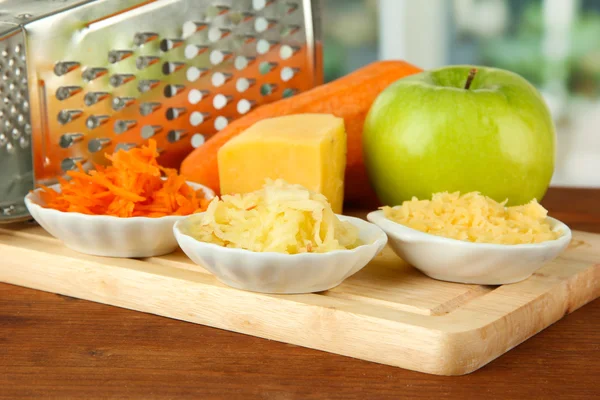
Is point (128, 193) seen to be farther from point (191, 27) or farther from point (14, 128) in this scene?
point (191, 27)

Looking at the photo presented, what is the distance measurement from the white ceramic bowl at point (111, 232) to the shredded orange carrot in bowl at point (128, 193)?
0.07ft

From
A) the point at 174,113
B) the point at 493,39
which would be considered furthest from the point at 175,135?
the point at 493,39

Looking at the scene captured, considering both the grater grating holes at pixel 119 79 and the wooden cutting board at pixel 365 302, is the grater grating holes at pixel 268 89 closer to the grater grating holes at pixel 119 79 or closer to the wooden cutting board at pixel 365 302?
the grater grating holes at pixel 119 79

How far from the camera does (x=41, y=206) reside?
1.00 meters

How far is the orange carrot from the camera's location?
1.21 m

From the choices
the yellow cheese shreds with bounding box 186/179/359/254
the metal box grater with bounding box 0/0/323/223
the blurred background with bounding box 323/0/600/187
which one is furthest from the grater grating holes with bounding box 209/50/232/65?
the blurred background with bounding box 323/0/600/187

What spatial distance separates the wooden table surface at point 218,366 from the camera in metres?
0.69

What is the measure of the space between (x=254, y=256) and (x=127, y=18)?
1.71 ft

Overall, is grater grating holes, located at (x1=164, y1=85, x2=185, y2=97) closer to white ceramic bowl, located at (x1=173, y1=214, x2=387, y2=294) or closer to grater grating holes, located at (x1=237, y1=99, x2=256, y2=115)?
grater grating holes, located at (x1=237, y1=99, x2=256, y2=115)

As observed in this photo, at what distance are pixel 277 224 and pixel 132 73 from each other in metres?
0.47

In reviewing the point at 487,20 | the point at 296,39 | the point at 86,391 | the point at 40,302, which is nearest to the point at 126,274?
the point at 40,302

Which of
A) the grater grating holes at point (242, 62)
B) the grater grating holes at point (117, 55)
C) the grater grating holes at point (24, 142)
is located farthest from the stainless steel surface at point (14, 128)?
the grater grating holes at point (242, 62)

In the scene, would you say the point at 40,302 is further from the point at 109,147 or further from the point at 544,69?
the point at 544,69

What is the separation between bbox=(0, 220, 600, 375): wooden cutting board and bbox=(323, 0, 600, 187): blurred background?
1.72 meters
